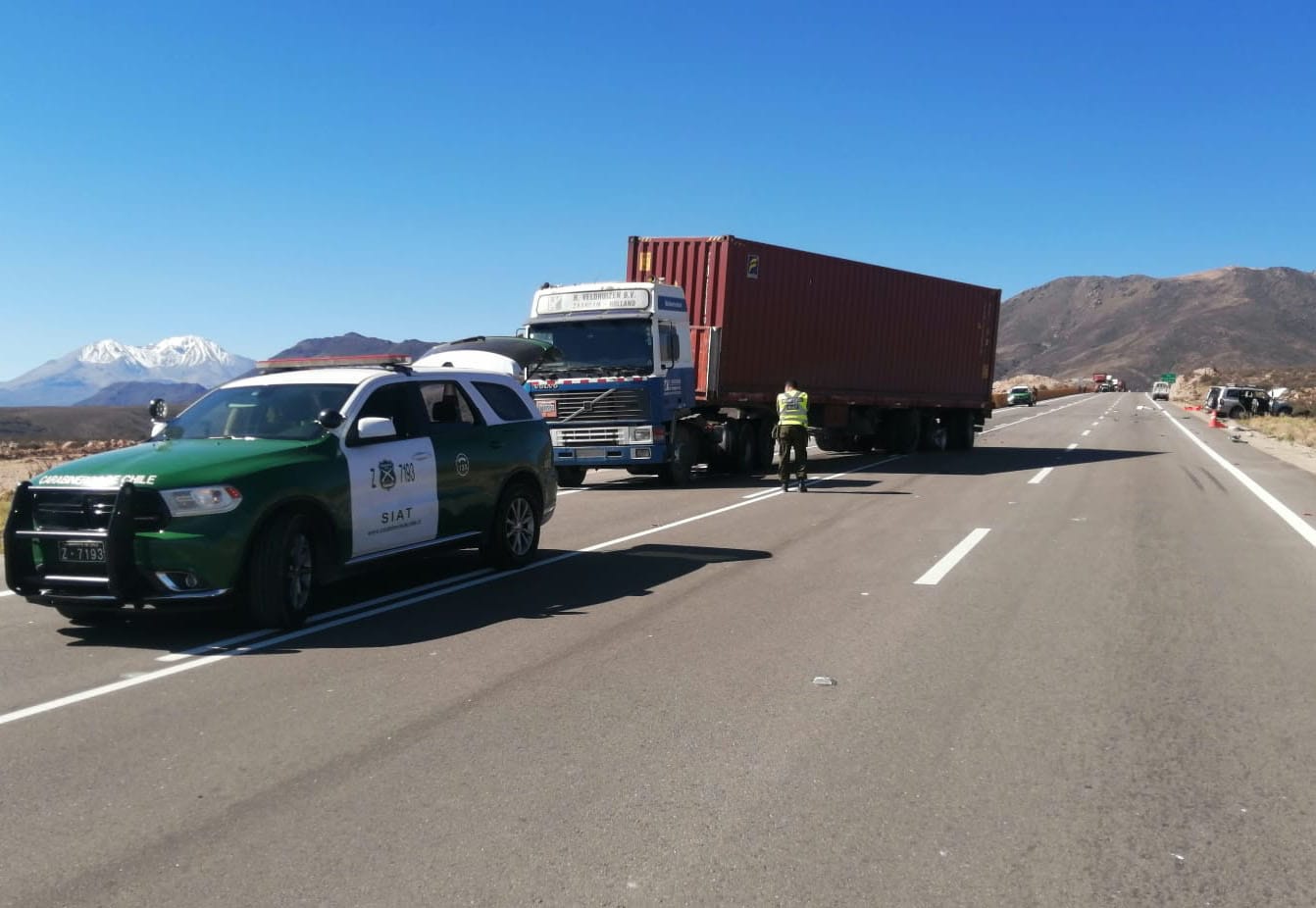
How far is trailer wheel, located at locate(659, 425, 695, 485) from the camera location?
18.2 metres

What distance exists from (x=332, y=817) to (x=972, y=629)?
15.4 ft

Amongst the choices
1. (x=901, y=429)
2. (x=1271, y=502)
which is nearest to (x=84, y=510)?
(x=1271, y=502)

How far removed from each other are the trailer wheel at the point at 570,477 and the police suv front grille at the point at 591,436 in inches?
39.6

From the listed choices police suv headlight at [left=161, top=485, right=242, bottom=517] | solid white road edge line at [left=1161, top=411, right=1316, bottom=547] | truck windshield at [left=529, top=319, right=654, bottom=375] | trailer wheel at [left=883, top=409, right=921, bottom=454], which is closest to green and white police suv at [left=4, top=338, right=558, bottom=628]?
police suv headlight at [left=161, top=485, right=242, bottom=517]

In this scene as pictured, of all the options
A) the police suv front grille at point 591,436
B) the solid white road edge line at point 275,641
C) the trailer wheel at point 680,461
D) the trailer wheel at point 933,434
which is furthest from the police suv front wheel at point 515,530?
the trailer wheel at point 933,434

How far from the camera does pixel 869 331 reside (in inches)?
939

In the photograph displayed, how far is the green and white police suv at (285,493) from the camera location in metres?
6.99

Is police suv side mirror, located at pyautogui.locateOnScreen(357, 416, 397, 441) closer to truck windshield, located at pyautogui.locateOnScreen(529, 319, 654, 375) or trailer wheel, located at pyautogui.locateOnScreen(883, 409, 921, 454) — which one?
truck windshield, located at pyautogui.locateOnScreen(529, 319, 654, 375)

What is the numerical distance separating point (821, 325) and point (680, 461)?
5.43 m

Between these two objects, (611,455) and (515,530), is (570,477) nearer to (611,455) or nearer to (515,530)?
(611,455)

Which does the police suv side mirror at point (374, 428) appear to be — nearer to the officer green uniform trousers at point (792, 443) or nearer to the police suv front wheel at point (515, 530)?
the police suv front wheel at point (515, 530)

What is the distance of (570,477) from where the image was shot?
18.9 meters

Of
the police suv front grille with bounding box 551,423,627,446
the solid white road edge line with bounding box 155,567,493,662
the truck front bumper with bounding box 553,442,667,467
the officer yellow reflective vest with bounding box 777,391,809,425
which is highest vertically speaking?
the officer yellow reflective vest with bounding box 777,391,809,425

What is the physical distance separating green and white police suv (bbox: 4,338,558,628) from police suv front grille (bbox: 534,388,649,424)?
6.89 metres
